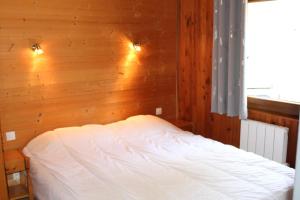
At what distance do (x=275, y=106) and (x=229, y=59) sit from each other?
687 mm

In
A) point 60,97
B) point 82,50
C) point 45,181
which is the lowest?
point 45,181

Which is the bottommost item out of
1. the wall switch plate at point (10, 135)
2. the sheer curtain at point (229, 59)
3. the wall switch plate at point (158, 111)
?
the wall switch plate at point (10, 135)

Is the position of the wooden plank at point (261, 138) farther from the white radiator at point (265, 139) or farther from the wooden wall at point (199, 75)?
the wooden wall at point (199, 75)

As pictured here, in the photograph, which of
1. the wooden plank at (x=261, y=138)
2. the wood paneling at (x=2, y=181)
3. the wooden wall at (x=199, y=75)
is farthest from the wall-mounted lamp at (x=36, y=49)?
the wooden plank at (x=261, y=138)

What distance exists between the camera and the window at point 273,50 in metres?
3.07

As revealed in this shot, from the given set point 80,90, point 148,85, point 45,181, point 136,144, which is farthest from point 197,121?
point 45,181

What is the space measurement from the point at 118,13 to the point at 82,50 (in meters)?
0.62

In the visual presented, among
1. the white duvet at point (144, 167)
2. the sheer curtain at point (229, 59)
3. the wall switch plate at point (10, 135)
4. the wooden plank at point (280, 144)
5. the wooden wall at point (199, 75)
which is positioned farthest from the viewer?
the wooden wall at point (199, 75)

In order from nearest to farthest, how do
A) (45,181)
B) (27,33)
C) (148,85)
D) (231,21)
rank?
(45,181) → (27,33) → (231,21) → (148,85)

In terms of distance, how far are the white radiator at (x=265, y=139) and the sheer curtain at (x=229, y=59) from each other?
0.17 metres

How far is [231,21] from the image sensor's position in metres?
3.24

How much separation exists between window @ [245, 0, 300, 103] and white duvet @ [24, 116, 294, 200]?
0.90 meters

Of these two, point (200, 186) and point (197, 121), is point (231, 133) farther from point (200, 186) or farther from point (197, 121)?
point (200, 186)

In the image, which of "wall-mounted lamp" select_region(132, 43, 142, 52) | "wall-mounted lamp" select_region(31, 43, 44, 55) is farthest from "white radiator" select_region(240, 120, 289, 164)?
"wall-mounted lamp" select_region(31, 43, 44, 55)
